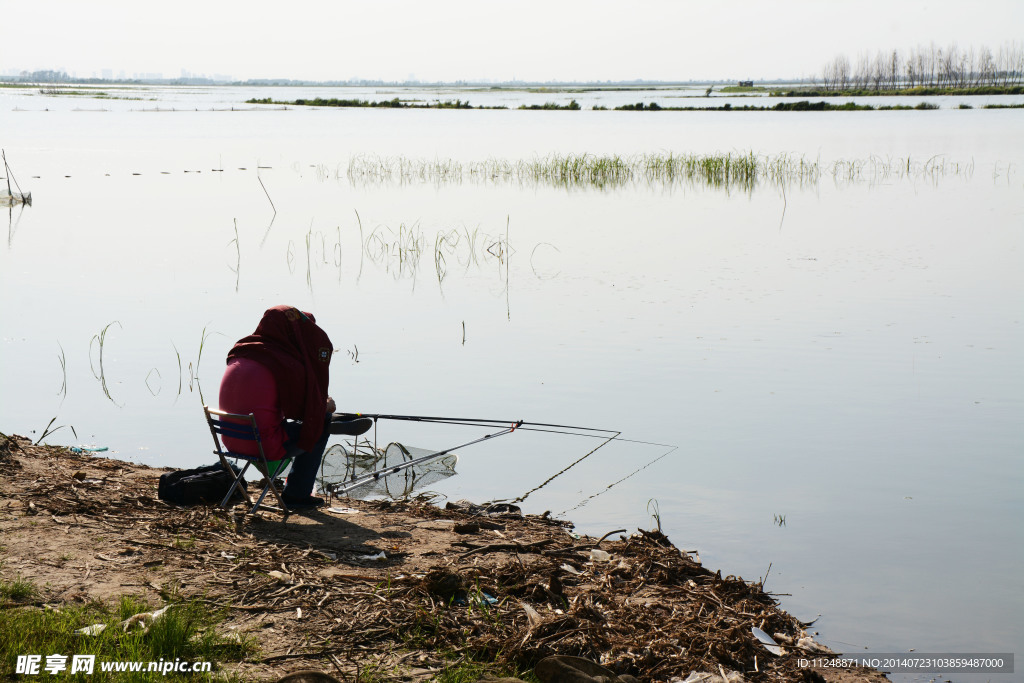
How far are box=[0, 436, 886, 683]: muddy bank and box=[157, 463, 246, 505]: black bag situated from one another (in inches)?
3.9

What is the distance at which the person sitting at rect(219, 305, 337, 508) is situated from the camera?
17.5ft

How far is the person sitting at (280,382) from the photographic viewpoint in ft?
17.5

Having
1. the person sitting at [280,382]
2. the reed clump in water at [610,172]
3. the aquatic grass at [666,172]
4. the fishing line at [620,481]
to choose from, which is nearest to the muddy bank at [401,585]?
the person sitting at [280,382]

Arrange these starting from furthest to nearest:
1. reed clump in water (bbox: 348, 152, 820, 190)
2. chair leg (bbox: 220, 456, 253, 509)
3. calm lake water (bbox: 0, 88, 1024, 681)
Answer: reed clump in water (bbox: 348, 152, 820, 190)
calm lake water (bbox: 0, 88, 1024, 681)
chair leg (bbox: 220, 456, 253, 509)

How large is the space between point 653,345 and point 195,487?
662 cm

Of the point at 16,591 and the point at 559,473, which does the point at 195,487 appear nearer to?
the point at 16,591

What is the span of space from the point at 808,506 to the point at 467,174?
23.7 m

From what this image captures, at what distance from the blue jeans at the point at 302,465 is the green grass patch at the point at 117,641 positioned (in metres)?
1.66

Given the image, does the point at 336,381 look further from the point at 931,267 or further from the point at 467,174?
the point at 467,174

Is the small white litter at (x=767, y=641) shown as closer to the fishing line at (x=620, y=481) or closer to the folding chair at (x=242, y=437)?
the fishing line at (x=620, y=481)

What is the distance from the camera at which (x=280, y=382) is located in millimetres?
5406

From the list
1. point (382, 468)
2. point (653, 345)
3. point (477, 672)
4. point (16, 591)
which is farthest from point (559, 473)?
point (16, 591)

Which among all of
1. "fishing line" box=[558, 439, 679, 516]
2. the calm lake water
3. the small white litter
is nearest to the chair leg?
the calm lake water

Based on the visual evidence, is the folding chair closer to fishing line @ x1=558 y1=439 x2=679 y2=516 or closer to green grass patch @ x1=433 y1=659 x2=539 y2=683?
green grass patch @ x1=433 y1=659 x2=539 y2=683
